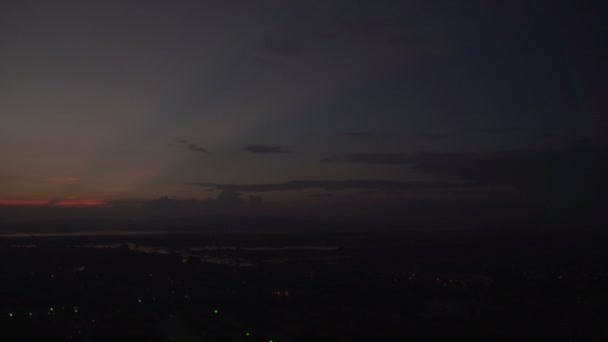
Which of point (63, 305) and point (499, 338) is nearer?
point (499, 338)

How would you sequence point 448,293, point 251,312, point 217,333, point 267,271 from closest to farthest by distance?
point 217,333, point 251,312, point 448,293, point 267,271

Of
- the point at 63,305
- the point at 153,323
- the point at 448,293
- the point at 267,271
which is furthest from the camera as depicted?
the point at 267,271

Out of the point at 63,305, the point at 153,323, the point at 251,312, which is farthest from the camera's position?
the point at 63,305

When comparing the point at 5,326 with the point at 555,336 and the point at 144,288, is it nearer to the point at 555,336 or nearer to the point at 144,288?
the point at 144,288

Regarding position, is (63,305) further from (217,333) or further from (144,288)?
(217,333)

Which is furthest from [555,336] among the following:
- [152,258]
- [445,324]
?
[152,258]

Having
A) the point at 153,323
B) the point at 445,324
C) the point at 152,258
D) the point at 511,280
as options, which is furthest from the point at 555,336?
the point at 152,258

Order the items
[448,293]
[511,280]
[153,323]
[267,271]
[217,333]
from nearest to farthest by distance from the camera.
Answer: [217,333] < [153,323] < [448,293] < [511,280] < [267,271]

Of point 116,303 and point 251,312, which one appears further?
point 116,303
